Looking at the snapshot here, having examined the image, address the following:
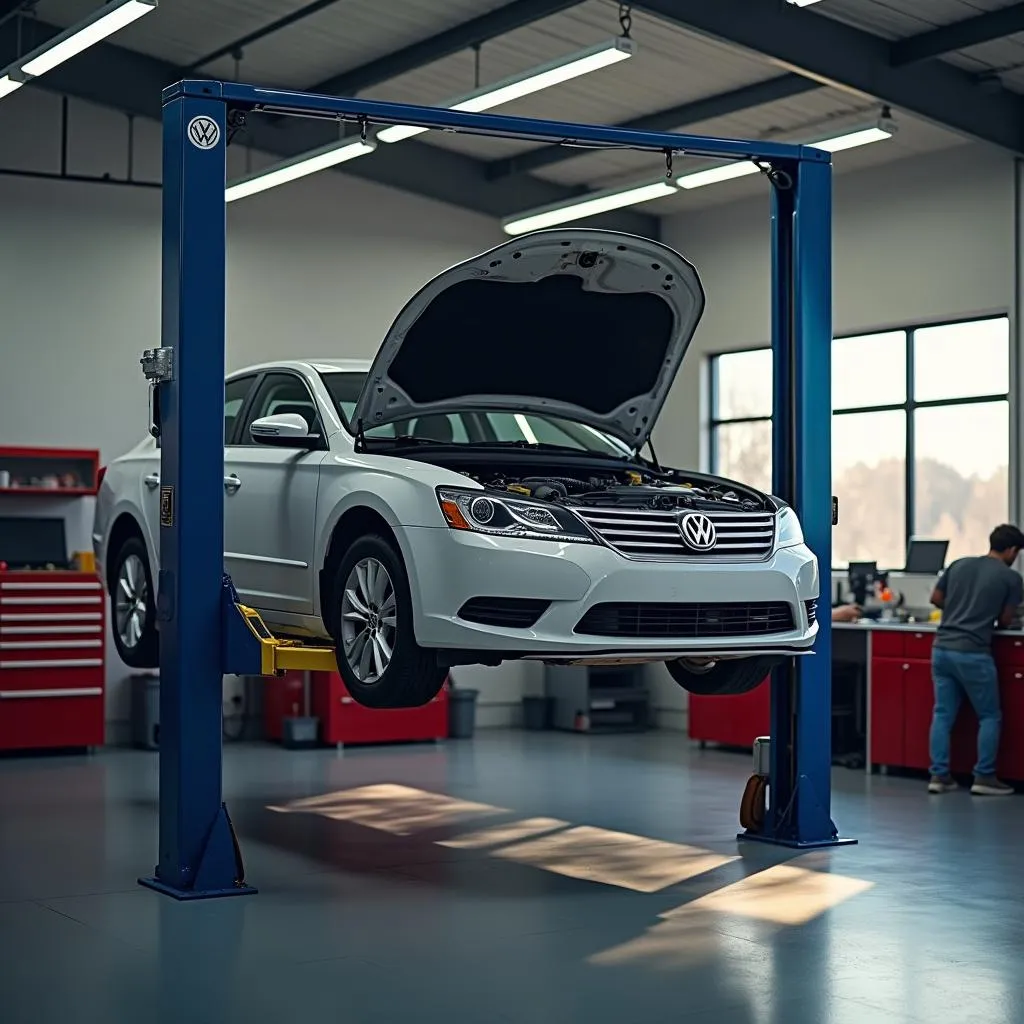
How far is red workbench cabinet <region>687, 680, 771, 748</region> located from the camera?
425 inches

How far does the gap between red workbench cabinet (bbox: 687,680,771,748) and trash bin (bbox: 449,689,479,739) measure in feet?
5.39

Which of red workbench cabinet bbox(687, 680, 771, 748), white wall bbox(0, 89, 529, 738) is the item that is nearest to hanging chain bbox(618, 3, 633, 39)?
white wall bbox(0, 89, 529, 738)

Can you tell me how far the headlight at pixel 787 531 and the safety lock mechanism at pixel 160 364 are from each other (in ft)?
7.69

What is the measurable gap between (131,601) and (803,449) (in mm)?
3085

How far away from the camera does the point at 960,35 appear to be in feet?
30.0

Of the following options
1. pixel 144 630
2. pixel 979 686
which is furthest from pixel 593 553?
pixel 979 686

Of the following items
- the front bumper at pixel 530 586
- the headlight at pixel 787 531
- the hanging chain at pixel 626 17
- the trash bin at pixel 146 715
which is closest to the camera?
the front bumper at pixel 530 586

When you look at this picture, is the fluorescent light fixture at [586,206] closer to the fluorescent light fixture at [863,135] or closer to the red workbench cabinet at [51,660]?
the fluorescent light fixture at [863,135]

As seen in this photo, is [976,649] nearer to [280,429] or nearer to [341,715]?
[341,715]

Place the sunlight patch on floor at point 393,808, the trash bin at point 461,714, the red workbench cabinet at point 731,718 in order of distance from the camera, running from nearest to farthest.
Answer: the sunlight patch on floor at point 393,808 → the red workbench cabinet at point 731,718 → the trash bin at point 461,714

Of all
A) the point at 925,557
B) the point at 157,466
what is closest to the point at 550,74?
the point at 157,466

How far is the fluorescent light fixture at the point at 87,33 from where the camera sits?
7922 millimetres

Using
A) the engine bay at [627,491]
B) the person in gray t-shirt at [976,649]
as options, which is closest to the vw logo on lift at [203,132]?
the engine bay at [627,491]

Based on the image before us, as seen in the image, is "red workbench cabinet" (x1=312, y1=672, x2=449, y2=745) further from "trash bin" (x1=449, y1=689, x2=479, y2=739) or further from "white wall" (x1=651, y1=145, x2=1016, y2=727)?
"white wall" (x1=651, y1=145, x2=1016, y2=727)
